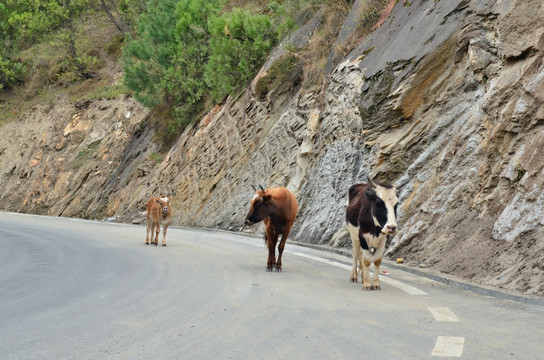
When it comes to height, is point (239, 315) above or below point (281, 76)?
below

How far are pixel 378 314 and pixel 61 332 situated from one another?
3826 millimetres

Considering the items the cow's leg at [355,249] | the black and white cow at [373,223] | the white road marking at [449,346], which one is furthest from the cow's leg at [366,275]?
the white road marking at [449,346]

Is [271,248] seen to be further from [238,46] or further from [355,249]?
[238,46]

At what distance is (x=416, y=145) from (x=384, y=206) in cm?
834

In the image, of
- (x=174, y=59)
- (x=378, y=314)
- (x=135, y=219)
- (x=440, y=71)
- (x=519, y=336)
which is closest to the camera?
(x=519, y=336)

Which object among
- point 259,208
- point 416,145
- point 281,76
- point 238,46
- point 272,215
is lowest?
point 272,215

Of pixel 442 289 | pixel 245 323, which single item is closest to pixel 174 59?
pixel 442 289

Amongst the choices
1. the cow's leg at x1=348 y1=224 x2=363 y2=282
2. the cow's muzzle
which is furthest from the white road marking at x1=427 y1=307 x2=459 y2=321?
the cow's leg at x1=348 y1=224 x2=363 y2=282

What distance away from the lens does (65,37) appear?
5669 centimetres

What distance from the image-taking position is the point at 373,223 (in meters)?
11.0

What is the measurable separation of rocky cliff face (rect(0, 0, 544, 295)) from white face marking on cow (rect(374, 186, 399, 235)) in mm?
2220

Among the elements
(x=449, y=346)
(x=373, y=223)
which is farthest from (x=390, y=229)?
(x=449, y=346)

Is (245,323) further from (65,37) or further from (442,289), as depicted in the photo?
(65,37)

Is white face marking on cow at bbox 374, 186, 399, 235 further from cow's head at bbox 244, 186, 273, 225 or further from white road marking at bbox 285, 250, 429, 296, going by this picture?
cow's head at bbox 244, 186, 273, 225
